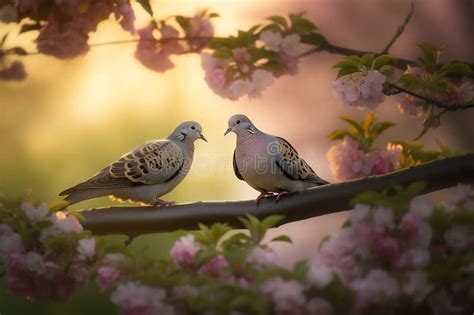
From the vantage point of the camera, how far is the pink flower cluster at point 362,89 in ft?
4.24

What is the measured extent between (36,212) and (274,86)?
1.86 ft

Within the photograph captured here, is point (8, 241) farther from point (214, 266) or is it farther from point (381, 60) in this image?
point (381, 60)

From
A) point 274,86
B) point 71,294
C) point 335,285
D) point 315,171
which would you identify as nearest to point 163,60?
point 274,86

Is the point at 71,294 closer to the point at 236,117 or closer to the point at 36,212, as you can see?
the point at 36,212

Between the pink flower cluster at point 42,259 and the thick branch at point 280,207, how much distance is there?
0.09 metres

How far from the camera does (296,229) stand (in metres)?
1.40

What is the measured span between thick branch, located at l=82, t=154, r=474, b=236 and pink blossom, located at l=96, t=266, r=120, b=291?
16 centimetres

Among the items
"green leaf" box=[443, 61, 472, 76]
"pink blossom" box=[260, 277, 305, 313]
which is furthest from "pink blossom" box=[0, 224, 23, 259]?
"green leaf" box=[443, 61, 472, 76]

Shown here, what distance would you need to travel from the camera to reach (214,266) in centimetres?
112

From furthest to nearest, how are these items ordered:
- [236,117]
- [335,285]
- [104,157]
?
[104,157], [236,117], [335,285]

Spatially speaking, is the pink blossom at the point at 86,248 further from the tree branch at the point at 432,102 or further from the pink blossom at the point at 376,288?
the tree branch at the point at 432,102

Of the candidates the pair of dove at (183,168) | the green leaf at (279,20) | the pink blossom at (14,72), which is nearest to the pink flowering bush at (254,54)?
the green leaf at (279,20)

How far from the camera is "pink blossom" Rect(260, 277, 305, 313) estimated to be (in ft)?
3.50

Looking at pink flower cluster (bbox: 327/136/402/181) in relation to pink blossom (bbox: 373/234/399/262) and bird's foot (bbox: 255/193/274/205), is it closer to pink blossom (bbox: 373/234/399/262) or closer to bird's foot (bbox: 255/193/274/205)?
bird's foot (bbox: 255/193/274/205)
